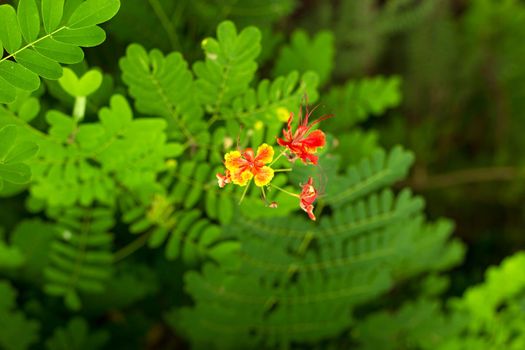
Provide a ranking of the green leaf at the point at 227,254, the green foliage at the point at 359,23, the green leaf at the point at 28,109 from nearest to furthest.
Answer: the green leaf at the point at 28,109, the green leaf at the point at 227,254, the green foliage at the point at 359,23

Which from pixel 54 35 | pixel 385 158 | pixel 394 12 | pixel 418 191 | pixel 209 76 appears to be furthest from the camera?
pixel 418 191

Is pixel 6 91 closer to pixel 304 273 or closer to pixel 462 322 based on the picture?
pixel 304 273

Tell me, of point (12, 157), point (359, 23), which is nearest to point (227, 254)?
point (12, 157)

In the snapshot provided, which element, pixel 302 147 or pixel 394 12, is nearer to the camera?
pixel 302 147

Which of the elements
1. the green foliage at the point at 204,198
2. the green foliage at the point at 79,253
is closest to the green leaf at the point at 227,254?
the green foliage at the point at 204,198

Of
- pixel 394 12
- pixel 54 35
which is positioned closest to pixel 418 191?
pixel 394 12

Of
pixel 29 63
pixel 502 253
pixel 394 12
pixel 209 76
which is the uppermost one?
pixel 394 12

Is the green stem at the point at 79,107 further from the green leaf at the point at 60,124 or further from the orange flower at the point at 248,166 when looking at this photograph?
the orange flower at the point at 248,166

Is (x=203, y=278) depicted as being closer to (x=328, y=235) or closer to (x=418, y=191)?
(x=328, y=235)
